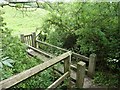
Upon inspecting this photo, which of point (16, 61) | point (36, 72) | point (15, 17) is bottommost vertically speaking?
point (16, 61)

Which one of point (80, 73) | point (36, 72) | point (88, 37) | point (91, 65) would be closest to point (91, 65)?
point (91, 65)

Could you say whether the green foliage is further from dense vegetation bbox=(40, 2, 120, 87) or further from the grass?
the grass

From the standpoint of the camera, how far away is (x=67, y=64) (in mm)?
1719

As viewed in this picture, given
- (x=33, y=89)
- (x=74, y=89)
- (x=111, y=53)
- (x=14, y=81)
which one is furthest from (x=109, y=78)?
(x=14, y=81)

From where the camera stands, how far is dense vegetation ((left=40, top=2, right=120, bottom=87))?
2.24 metres

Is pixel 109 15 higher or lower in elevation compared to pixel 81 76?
higher

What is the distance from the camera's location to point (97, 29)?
2350mm

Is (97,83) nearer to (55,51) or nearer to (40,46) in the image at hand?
(55,51)

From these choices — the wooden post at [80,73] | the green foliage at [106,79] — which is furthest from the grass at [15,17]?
the green foliage at [106,79]

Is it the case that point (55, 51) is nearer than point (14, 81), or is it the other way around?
point (14, 81)

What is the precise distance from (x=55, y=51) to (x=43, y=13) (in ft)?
2.38

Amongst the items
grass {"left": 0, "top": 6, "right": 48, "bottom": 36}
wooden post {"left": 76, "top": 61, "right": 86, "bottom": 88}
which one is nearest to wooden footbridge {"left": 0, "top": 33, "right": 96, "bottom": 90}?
wooden post {"left": 76, "top": 61, "right": 86, "bottom": 88}

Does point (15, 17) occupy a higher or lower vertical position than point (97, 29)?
higher

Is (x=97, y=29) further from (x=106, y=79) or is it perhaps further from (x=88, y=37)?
(x=106, y=79)
